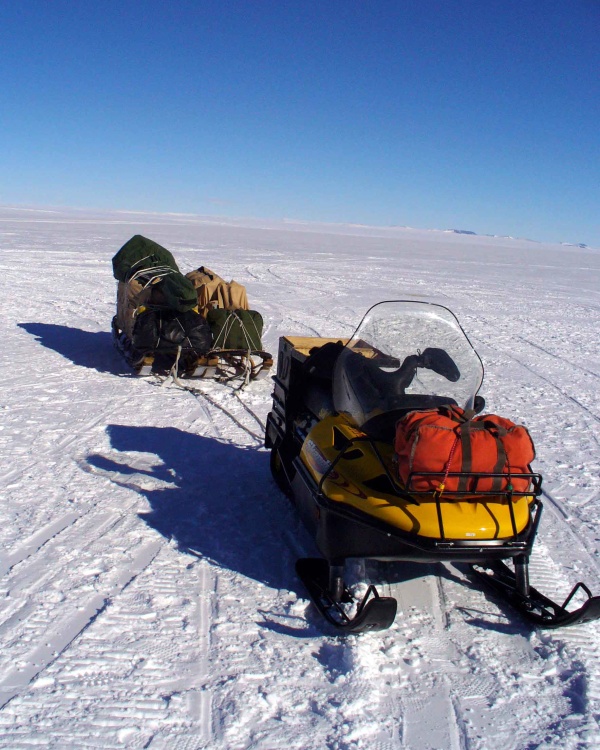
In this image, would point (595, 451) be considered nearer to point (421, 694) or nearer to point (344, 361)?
point (344, 361)

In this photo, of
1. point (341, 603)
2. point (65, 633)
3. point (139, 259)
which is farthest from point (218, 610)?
point (139, 259)

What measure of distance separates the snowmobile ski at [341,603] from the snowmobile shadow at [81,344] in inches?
184

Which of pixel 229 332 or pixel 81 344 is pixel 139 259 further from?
pixel 229 332

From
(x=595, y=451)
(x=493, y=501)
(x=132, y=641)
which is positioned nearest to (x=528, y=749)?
(x=493, y=501)

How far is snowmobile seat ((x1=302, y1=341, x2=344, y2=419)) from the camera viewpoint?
13.7 feet

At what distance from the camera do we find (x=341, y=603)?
10.3ft

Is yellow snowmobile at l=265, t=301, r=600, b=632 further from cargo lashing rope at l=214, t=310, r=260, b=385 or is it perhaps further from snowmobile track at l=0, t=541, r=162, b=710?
cargo lashing rope at l=214, t=310, r=260, b=385

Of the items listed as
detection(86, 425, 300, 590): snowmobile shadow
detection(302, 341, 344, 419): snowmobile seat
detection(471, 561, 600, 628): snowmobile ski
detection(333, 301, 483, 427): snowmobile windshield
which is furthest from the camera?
detection(302, 341, 344, 419): snowmobile seat

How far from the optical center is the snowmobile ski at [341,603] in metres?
2.86

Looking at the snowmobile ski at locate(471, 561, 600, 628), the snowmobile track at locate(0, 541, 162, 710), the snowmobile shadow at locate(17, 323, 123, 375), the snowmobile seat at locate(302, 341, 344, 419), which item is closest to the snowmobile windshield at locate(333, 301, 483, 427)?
the snowmobile seat at locate(302, 341, 344, 419)

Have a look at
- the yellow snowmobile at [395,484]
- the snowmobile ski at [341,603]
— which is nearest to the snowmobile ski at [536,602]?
the yellow snowmobile at [395,484]

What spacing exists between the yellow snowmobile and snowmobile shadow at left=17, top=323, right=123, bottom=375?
4208mm

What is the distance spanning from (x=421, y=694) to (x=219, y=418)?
3.78 metres

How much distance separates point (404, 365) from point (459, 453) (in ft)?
2.54
